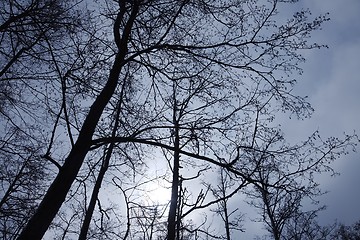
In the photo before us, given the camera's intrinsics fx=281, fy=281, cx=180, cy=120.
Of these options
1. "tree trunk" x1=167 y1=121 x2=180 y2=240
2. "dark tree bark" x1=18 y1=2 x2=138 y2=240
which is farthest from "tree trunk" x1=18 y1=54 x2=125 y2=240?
"tree trunk" x1=167 y1=121 x2=180 y2=240

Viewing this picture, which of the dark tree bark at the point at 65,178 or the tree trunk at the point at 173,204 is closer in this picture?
the dark tree bark at the point at 65,178

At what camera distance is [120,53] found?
4.93 m

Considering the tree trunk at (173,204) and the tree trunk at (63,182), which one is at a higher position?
the tree trunk at (173,204)

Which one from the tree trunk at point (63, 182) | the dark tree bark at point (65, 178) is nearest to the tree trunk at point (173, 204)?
the dark tree bark at point (65, 178)

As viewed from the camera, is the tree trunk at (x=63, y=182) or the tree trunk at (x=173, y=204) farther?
the tree trunk at (x=173, y=204)

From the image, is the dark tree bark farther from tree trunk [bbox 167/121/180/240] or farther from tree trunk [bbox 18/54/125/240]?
tree trunk [bbox 167/121/180/240]

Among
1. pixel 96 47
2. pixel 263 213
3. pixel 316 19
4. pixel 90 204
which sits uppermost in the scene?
pixel 263 213

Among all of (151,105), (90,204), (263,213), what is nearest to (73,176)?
(151,105)

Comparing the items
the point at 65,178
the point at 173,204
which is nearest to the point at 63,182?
the point at 65,178

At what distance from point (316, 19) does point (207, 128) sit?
9.36 ft

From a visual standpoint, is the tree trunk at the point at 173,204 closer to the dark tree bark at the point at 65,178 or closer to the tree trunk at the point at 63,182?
the dark tree bark at the point at 65,178

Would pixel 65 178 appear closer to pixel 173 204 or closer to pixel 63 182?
pixel 63 182

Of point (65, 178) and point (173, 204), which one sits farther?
point (173, 204)

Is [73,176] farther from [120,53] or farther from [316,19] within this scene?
[316,19]
